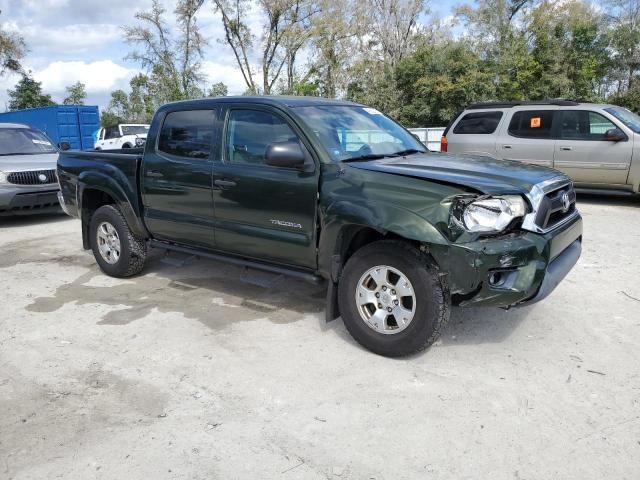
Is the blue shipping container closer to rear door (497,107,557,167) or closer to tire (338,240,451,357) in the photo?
rear door (497,107,557,167)

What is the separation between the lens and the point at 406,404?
3213 millimetres

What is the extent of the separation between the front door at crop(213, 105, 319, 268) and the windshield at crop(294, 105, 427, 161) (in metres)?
0.21

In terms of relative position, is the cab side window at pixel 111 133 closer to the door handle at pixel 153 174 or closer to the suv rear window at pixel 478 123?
the suv rear window at pixel 478 123

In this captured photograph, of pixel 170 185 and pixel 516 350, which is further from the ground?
pixel 170 185

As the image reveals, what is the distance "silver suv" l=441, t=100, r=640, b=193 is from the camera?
9.13 metres

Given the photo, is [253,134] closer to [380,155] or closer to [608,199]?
[380,155]

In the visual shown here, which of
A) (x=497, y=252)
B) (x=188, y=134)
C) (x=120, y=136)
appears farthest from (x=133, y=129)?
(x=497, y=252)

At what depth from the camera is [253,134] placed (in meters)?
4.48

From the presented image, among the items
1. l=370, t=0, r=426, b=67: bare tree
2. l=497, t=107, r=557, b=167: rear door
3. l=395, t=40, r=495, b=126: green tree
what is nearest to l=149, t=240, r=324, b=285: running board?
l=497, t=107, r=557, b=167: rear door

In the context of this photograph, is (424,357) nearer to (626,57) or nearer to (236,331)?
(236,331)

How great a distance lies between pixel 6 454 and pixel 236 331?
6.07ft

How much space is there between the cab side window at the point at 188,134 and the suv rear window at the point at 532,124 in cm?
706

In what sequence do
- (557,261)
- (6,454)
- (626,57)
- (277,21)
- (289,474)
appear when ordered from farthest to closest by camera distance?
(277,21) → (626,57) → (557,261) → (6,454) → (289,474)

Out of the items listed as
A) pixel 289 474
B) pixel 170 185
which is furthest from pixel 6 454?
pixel 170 185
